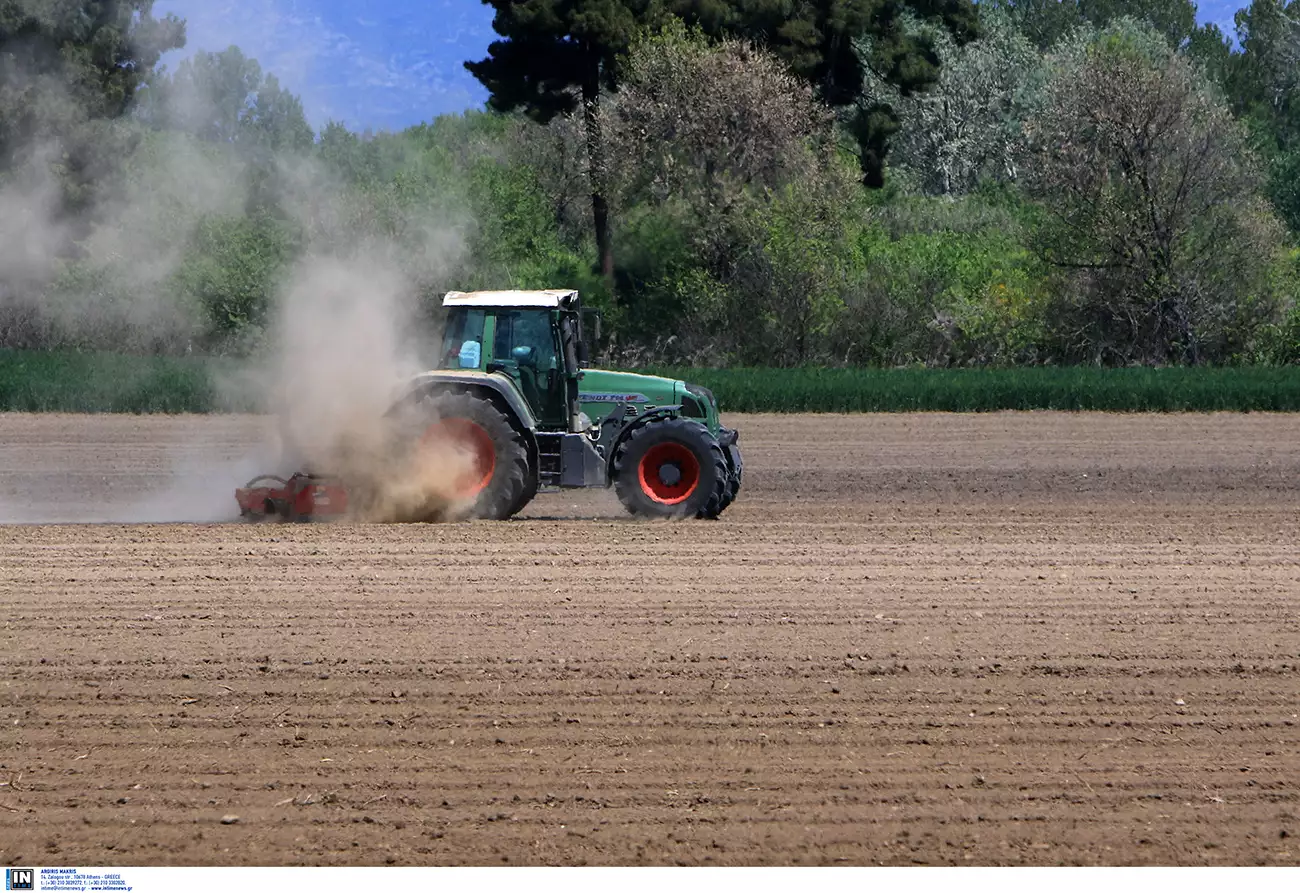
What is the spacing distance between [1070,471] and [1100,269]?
18281mm

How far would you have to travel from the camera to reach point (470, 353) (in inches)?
552

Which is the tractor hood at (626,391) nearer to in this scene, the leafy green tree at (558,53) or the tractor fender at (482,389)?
the tractor fender at (482,389)

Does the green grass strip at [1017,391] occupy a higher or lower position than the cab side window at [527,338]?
lower

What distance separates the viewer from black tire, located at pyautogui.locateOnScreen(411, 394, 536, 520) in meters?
13.8

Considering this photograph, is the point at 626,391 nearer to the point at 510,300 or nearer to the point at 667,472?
the point at 667,472

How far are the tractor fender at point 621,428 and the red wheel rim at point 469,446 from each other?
3.45 feet

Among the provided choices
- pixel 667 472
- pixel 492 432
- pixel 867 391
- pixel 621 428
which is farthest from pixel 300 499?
pixel 867 391

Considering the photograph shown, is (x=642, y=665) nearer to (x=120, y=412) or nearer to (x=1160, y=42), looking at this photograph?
(x=120, y=412)

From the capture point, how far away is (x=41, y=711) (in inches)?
301

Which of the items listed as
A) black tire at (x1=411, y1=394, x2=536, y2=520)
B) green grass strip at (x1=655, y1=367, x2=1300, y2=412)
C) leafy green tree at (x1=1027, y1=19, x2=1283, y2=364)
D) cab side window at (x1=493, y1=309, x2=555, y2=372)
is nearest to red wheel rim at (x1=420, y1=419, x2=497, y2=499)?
black tire at (x1=411, y1=394, x2=536, y2=520)

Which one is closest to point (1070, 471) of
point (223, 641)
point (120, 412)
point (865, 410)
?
point (865, 410)

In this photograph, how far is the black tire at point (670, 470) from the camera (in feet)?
46.0
